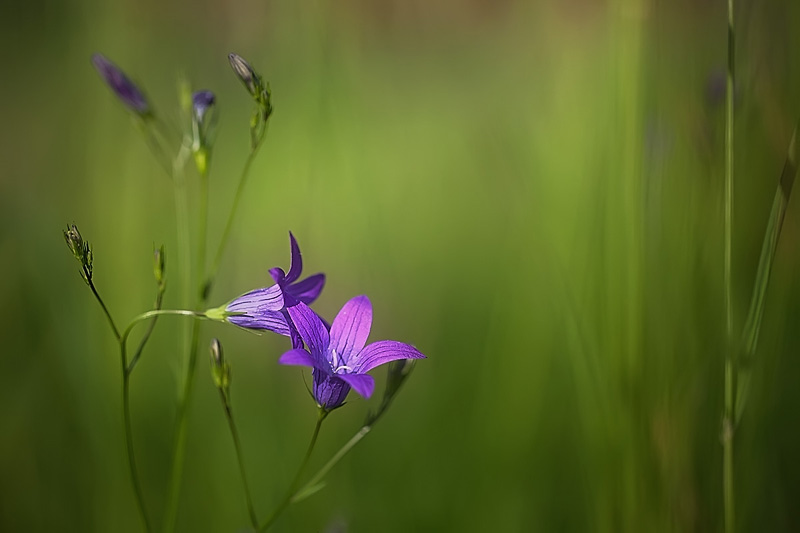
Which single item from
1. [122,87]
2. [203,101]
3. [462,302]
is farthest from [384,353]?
[462,302]

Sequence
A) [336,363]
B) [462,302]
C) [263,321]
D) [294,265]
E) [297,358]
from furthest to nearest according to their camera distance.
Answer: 1. [462,302]
2. [336,363]
3. [263,321]
4. [294,265]
5. [297,358]

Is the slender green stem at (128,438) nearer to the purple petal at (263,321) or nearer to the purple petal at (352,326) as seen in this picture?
the purple petal at (263,321)

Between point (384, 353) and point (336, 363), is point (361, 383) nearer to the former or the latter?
point (384, 353)

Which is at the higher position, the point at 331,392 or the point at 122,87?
the point at 122,87

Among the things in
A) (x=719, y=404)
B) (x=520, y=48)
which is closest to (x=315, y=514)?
(x=719, y=404)

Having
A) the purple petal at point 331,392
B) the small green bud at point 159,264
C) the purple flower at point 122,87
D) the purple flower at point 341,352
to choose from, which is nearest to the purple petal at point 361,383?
the purple flower at point 341,352

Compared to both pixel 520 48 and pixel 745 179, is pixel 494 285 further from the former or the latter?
pixel 520 48

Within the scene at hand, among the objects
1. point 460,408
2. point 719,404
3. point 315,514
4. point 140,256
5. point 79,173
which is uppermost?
point 79,173
